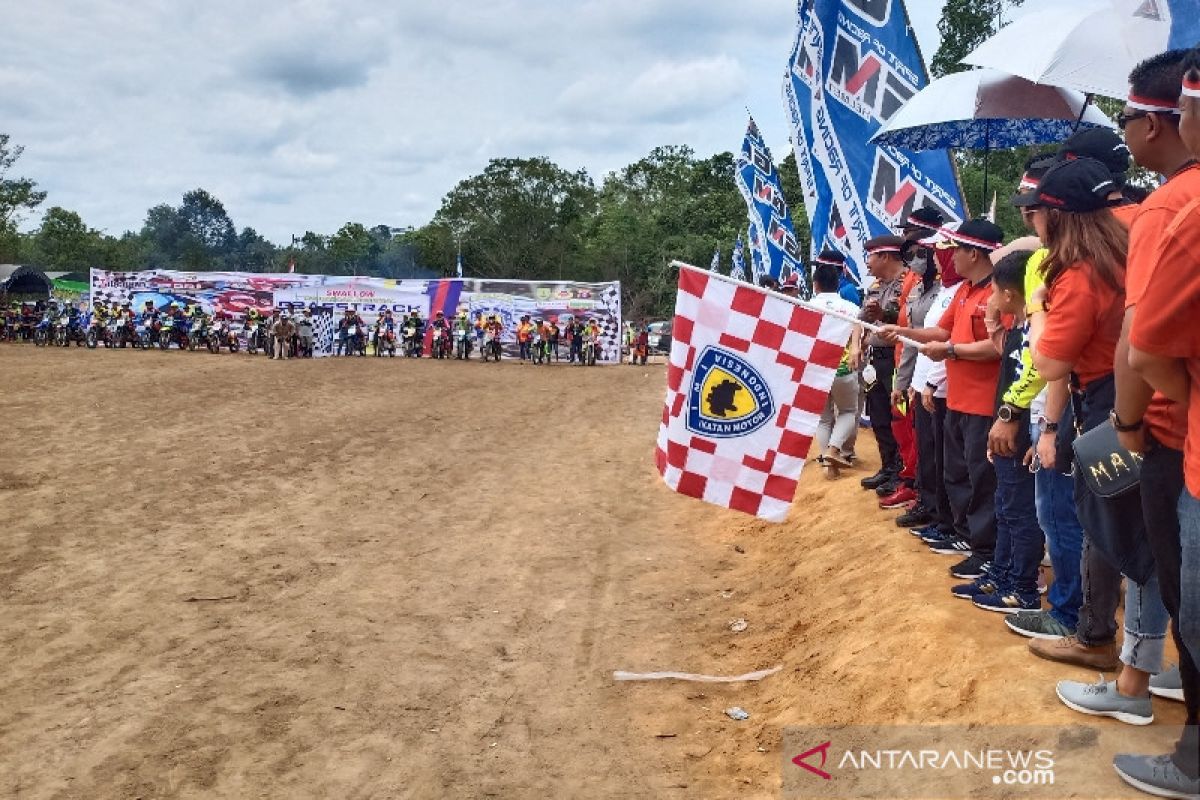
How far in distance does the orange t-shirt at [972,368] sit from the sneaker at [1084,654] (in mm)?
1405

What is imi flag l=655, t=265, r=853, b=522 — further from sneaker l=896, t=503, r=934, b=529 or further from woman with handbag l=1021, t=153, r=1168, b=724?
sneaker l=896, t=503, r=934, b=529

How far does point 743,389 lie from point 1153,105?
2.20 meters

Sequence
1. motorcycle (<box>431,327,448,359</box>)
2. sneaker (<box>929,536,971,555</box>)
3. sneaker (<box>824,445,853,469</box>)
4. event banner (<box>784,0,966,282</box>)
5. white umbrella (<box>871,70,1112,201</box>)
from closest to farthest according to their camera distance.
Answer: sneaker (<box>929,536,971,555</box>) → white umbrella (<box>871,70,1112,201</box>) → event banner (<box>784,0,966,282</box>) → sneaker (<box>824,445,853,469</box>) → motorcycle (<box>431,327,448,359</box>)

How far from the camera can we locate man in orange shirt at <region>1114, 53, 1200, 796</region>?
2.08 metres

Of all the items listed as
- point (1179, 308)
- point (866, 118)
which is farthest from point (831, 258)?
point (1179, 308)

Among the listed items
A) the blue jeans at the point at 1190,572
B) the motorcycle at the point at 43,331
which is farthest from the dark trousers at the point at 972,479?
the motorcycle at the point at 43,331

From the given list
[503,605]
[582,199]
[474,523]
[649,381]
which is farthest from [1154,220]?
[582,199]

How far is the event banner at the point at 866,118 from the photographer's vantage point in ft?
24.6

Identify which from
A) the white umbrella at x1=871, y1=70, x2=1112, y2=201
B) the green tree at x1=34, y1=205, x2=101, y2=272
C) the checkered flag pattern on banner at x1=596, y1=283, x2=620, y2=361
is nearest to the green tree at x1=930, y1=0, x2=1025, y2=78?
the checkered flag pattern on banner at x1=596, y1=283, x2=620, y2=361

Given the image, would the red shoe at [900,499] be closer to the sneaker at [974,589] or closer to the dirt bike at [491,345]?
the sneaker at [974,589]

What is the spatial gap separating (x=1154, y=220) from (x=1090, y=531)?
1.10 meters

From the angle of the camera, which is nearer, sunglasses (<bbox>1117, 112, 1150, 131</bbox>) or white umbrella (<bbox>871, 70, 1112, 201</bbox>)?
sunglasses (<bbox>1117, 112, 1150, 131</bbox>)

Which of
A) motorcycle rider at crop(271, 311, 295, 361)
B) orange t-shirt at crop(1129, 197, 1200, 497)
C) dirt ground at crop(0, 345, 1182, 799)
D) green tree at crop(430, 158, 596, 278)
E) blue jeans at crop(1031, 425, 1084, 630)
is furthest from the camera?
green tree at crop(430, 158, 596, 278)

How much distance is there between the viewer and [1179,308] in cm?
208
